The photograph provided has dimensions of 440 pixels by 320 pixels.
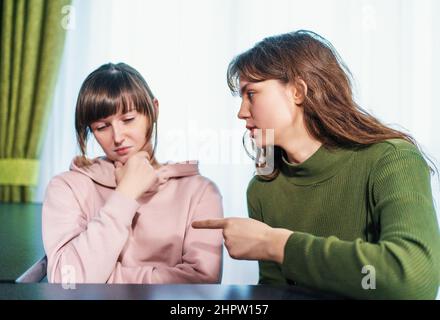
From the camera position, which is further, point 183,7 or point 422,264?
point 183,7

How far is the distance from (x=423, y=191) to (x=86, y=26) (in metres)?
1.80

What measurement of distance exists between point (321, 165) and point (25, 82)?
1.59 meters

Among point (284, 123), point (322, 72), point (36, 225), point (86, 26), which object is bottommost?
point (36, 225)

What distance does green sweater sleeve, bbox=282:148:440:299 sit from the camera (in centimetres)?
64

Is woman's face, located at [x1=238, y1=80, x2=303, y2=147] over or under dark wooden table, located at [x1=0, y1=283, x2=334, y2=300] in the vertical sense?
over

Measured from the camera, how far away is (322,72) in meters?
1.03

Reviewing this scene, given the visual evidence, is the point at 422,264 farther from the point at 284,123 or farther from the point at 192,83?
the point at 192,83

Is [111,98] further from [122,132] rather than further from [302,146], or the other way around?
[302,146]

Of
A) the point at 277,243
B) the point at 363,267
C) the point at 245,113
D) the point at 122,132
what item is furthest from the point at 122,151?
the point at 363,267

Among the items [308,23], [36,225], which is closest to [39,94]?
[36,225]

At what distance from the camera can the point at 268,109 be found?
1002 millimetres

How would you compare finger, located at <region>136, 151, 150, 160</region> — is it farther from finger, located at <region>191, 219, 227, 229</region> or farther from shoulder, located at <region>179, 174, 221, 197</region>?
finger, located at <region>191, 219, 227, 229</region>

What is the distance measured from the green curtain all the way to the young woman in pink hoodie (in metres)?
1.12

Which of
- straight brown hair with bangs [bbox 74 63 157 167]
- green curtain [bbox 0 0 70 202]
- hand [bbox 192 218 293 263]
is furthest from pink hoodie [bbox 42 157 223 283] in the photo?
green curtain [bbox 0 0 70 202]
